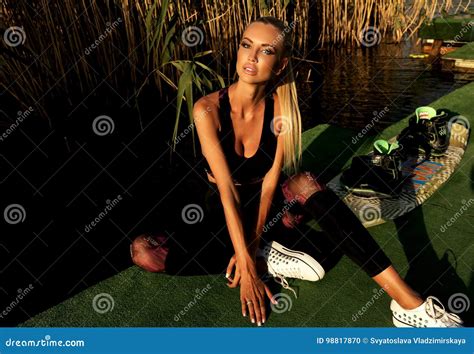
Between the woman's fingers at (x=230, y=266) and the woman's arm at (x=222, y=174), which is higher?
the woman's arm at (x=222, y=174)

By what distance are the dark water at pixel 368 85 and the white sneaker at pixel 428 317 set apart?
3.40 meters

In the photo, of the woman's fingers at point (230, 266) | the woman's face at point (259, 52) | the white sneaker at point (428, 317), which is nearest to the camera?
the white sneaker at point (428, 317)

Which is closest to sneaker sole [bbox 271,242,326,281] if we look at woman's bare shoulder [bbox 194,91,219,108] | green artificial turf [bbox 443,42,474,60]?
woman's bare shoulder [bbox 194,91,219,108]

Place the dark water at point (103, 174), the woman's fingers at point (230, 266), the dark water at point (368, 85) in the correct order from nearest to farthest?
the woman's fingers at point (230, 266), the dark water at point (103, 174), the dark water at point (368, 85)

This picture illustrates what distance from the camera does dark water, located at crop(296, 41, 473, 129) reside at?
5.34 m

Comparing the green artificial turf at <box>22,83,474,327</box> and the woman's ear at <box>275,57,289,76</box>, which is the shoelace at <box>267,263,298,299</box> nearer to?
the green artificial turf at <box>22,83,474,327</box>

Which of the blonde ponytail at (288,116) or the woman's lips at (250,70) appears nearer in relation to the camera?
the woman's lips at (250,70)

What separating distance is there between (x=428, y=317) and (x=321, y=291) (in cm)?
45

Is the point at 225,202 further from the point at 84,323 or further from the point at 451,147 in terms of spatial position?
the point at 451,147

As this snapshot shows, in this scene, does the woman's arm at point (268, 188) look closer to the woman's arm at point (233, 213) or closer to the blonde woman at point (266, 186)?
the blonde woman at point (266, 186)

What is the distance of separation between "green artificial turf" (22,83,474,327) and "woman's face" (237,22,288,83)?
939 millimetres

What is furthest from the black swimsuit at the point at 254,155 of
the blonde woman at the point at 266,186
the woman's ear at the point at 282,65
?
the woman's ear at the point at 282,65

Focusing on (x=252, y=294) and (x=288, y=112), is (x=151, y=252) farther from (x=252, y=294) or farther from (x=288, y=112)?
(x=288, y=112)

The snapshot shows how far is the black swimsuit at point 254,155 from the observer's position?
1957 mm
